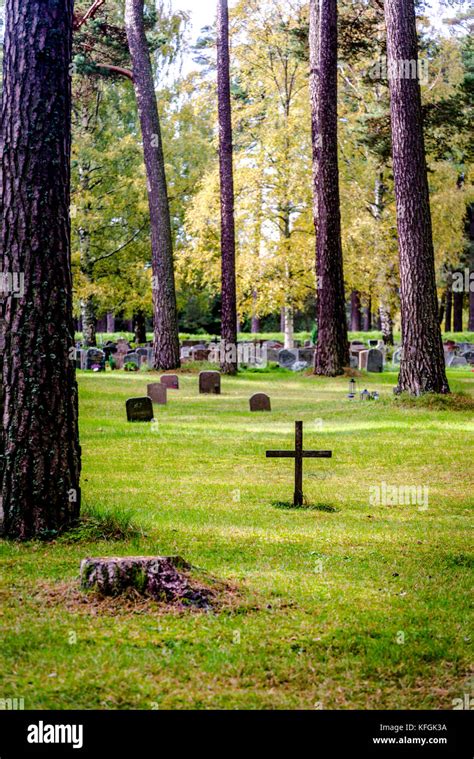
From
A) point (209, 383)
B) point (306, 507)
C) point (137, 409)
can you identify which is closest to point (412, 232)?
point (137, 409)

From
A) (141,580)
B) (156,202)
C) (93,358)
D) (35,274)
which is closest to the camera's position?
(141,580)

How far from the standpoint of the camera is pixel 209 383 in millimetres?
23609

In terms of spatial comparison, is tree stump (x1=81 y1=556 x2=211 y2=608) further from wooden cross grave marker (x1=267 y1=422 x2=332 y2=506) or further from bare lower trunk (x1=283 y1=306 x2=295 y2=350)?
bare lower trunk (x1=283 y1=306 x2=295 y2=350)

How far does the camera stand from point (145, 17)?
3269cm

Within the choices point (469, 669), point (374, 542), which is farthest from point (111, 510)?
point (469, 669)

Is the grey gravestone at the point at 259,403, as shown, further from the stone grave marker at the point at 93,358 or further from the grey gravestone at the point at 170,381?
the stone grave marker at the point at 93,358

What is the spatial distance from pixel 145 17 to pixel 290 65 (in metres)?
7.85

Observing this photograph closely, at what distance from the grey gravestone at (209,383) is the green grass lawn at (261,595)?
9314 mm

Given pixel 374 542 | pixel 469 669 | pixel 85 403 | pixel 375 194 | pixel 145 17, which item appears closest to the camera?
pixel 469 669

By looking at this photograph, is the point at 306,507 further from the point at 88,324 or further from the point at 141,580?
the point at 88,324

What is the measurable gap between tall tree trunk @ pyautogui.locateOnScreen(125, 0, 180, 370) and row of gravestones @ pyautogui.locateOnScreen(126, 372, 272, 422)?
585 centimetres

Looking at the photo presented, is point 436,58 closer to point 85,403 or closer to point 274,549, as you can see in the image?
point 85,403

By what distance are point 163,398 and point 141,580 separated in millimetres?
14457

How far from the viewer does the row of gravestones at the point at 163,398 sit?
57.1 ft
